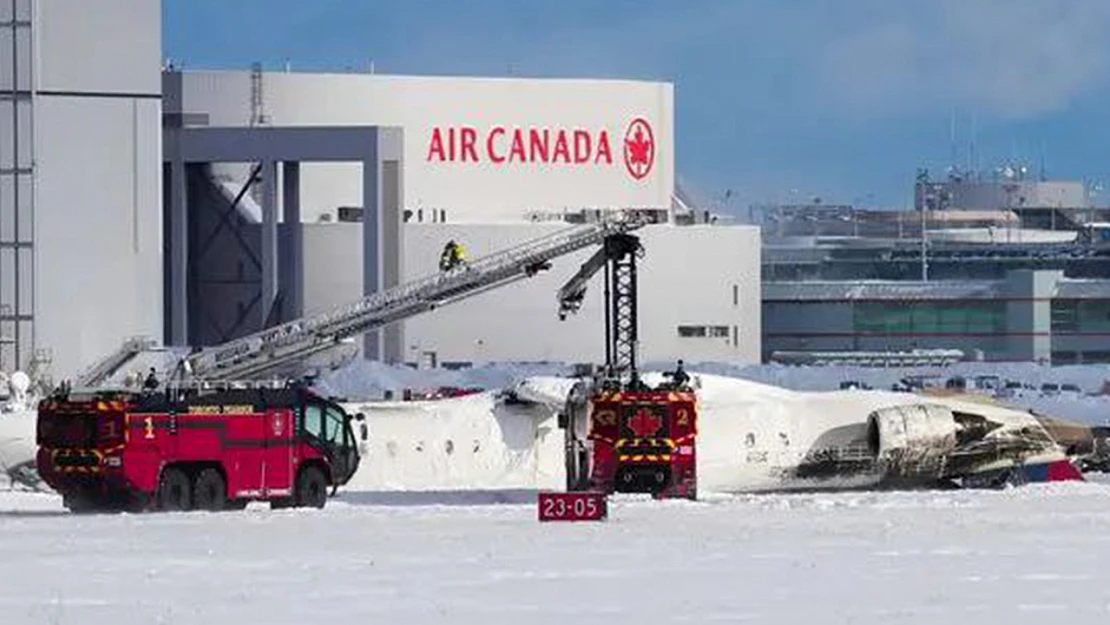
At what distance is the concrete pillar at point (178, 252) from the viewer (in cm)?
12069

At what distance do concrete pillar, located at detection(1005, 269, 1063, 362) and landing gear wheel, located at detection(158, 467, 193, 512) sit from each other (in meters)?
115

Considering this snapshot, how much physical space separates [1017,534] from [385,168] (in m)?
76.0

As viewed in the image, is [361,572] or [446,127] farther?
[446,127]

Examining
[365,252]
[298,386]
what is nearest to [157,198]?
[365,252]

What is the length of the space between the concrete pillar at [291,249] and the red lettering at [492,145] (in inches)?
375

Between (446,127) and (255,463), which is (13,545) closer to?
(255,463)

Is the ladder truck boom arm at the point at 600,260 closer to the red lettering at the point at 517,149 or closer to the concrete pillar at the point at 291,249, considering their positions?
the concrete pillar at the point at 291,249

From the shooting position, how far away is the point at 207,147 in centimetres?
12138

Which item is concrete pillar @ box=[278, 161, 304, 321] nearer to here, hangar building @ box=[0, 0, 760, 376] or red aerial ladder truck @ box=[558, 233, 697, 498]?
hangar building @ box=[0, 0, 760, 376]

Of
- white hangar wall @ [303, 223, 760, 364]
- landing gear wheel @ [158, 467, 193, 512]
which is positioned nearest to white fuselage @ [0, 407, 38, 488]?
landing gear wheel @ [158, 467, 193, 512]

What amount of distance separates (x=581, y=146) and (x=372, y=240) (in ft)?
57.3

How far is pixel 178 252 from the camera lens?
121 meters

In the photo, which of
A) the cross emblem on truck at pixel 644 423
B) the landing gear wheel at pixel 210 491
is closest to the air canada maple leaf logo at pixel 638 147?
the cross emblem on truck at pixel 644 423

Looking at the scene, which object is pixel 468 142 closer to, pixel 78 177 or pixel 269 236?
pixel 269 236
